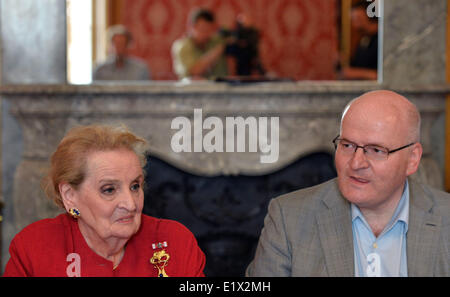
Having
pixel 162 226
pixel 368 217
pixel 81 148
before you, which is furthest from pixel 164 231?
pixel 368 217

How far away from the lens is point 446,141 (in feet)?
10.9

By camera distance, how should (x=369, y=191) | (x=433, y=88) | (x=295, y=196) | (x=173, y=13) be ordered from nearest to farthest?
1. (x=369, y=191)
2. (x=295, y=196)
3. (x=433, y=88)
4. (x=173, y=13)

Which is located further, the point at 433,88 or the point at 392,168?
the point at 433,88

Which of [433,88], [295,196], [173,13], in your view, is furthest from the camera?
[173,13]

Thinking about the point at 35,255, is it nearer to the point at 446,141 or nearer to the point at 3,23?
the point at 3,23

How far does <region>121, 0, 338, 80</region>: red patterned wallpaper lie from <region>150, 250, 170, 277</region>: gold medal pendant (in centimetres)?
567

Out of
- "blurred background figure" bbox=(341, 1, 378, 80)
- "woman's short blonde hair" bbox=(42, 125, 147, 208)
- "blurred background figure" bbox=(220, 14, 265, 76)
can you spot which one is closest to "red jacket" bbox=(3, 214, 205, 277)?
"woman's short blonde hair" bbox=(42, 125, 147, 208)

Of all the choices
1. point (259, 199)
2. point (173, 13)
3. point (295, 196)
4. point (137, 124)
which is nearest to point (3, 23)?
point (137, 124)

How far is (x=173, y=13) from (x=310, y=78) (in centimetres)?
188

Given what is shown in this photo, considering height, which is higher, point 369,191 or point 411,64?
point 411,64

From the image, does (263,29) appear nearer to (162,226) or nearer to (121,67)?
(121,67)

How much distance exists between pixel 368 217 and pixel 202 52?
3.64m

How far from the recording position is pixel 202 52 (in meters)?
5.21

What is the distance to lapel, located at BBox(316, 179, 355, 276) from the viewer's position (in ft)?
5.43
